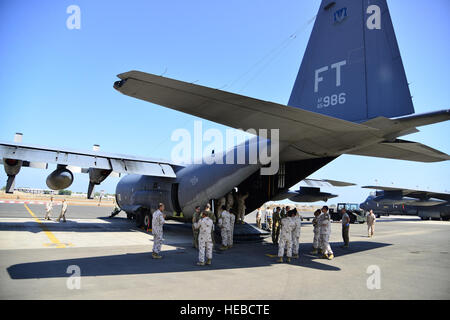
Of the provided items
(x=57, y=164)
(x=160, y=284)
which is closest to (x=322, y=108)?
(x=160, y=284)

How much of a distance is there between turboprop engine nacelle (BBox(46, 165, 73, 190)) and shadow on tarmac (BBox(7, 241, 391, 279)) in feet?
21.0

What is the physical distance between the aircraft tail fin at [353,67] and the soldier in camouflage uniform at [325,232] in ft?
11.6

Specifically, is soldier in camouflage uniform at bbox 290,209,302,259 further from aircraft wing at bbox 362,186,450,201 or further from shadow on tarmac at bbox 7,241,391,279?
aircraft wing at bbox 362,186,450,201

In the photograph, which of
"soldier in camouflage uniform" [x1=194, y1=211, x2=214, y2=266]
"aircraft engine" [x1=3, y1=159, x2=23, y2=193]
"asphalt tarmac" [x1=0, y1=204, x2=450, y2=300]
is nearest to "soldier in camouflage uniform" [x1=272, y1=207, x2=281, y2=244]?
"asphalt tarmac" [x1=0, y1=204, x2=450, y2=300]

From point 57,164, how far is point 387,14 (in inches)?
519

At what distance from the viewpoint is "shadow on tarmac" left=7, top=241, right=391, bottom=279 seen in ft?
20.5

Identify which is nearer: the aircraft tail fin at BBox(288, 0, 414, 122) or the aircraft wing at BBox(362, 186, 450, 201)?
the aircraft tail fin at BBox(288, 0, 414, 122)

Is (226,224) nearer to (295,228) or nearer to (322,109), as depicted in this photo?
(295,228)

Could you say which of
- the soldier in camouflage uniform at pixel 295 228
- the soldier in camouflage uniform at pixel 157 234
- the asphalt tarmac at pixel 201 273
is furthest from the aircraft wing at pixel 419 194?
the soldier in camouflage uniform at pixel 157 234

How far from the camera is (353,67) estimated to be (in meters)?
7.93

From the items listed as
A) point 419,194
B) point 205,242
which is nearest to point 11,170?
point 205,242

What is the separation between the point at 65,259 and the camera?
754 centimetres

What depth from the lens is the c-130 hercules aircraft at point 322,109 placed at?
5859mm
